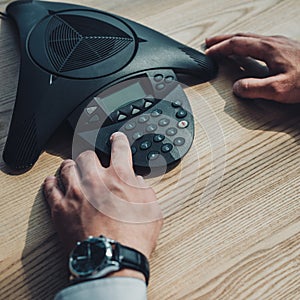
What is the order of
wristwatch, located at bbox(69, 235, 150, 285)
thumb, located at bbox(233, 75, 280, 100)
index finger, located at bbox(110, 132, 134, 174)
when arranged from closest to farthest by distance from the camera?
wristwatch, located at bbox(69, 235, 150, 285) → index finger, located at bbox(110, 132, 134, 174) → thumb, located at bbox(233, 75, 280, 100)

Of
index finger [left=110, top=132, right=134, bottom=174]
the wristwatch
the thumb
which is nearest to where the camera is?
the wristwatch

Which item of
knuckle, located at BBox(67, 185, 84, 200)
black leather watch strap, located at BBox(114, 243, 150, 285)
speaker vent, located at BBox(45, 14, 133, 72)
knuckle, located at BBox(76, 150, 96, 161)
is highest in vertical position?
speaker vent, located at BBox(45, 14, 133, 72)

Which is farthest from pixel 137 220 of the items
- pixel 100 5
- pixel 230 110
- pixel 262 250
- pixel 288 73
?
pixel 100 5

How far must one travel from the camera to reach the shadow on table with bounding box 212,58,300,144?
2.44 ft

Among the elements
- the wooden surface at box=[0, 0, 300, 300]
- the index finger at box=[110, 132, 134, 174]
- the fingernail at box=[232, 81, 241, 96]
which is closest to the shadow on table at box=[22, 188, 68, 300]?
the wooden surface at box=[0, 0, 300, 300]

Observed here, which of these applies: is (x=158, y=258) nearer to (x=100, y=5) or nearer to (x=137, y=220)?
(x=137, y=220)

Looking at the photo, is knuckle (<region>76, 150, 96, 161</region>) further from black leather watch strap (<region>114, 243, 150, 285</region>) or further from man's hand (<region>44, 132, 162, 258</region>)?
black leather watch strap (<region>114, 243, 150, 285</region>)

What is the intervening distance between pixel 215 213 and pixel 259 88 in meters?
0.25

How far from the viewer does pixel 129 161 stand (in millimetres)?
656

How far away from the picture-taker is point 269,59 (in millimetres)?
→ 805

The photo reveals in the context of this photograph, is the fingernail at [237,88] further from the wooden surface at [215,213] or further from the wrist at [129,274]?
the wrist at [129,274]

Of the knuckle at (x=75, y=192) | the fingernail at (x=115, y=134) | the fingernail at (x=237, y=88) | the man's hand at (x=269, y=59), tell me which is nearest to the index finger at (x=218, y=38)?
the man's hand at (x=269, y=59)

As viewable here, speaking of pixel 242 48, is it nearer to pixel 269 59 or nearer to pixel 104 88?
pixel 269 59

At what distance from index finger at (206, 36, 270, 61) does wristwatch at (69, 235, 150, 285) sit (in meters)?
0.44
